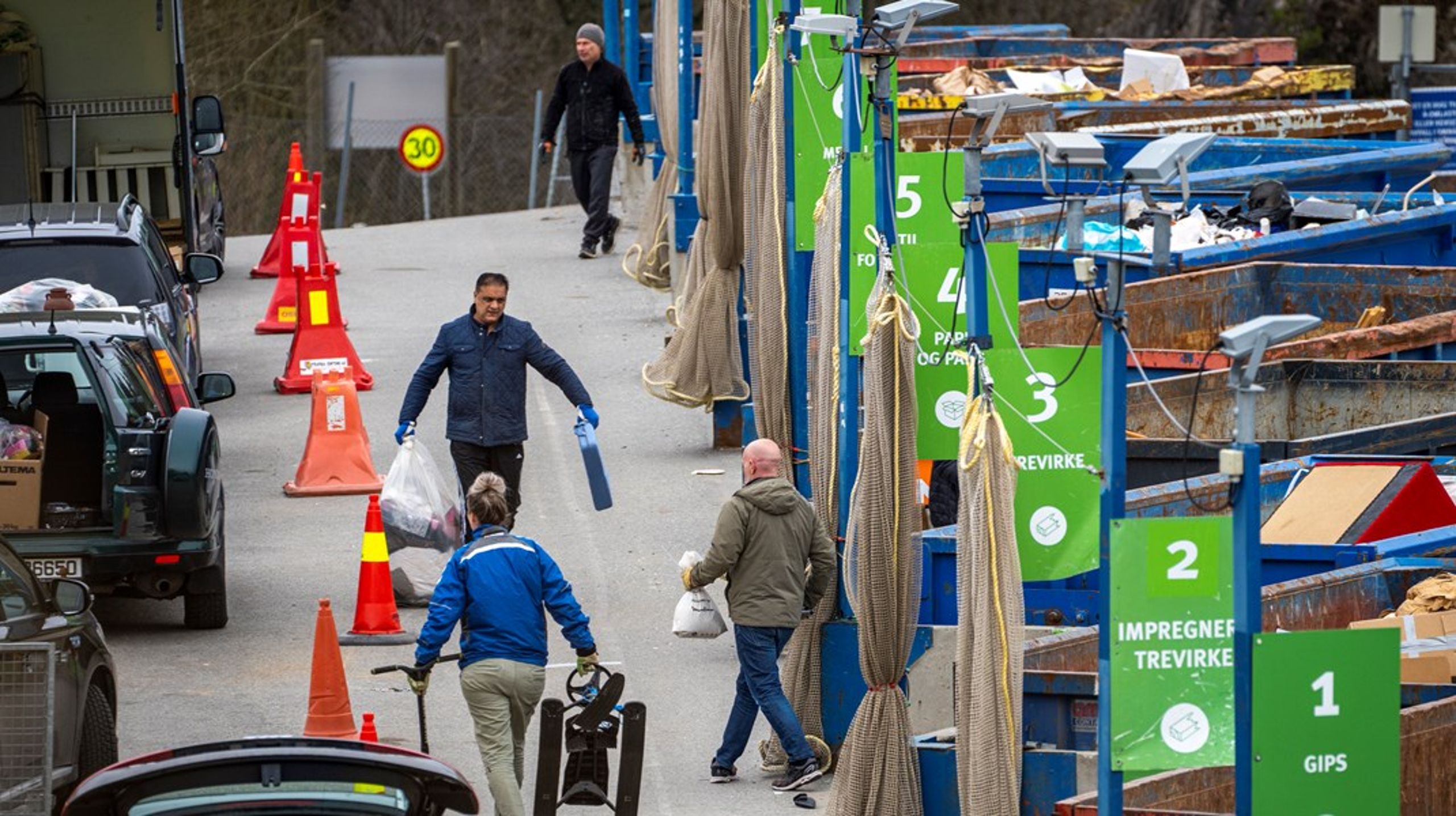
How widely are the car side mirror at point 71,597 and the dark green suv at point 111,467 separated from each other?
2.85 metres

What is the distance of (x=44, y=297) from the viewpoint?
1401cm

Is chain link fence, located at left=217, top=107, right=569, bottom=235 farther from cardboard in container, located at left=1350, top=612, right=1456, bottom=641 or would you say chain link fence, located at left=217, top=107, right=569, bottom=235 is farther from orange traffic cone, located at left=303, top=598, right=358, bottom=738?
cardboard in container, located at left=1350, top=612, right=1456, bottom=641

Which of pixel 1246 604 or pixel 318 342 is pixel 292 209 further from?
pixel 1246 604

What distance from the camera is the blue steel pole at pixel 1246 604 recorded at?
256 inches

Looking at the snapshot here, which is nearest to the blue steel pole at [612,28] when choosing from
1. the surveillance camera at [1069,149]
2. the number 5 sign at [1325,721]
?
the surveillance camera at [1069,149]

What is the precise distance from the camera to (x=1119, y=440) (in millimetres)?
7316

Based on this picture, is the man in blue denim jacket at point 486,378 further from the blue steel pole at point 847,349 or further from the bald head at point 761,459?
the bald head at point 761,459

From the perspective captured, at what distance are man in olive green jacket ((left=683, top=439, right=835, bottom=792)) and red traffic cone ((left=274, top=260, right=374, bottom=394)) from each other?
26.3 feet

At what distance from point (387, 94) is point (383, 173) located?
1.85m

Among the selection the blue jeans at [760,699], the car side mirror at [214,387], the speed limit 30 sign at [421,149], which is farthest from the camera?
the speed limit 30 sign at [421,149]

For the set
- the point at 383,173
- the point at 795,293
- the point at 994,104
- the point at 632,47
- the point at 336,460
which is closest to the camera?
the point at 994,104

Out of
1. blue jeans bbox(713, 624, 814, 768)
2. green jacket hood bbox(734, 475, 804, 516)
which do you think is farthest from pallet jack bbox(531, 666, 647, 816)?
green jacket hood bbox(734, 475, 804, 516)

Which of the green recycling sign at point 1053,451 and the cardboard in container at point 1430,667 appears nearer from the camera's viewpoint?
the green recycling sign at point 1053,451

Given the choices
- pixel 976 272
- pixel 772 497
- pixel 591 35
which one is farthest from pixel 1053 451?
pixel 591 35
